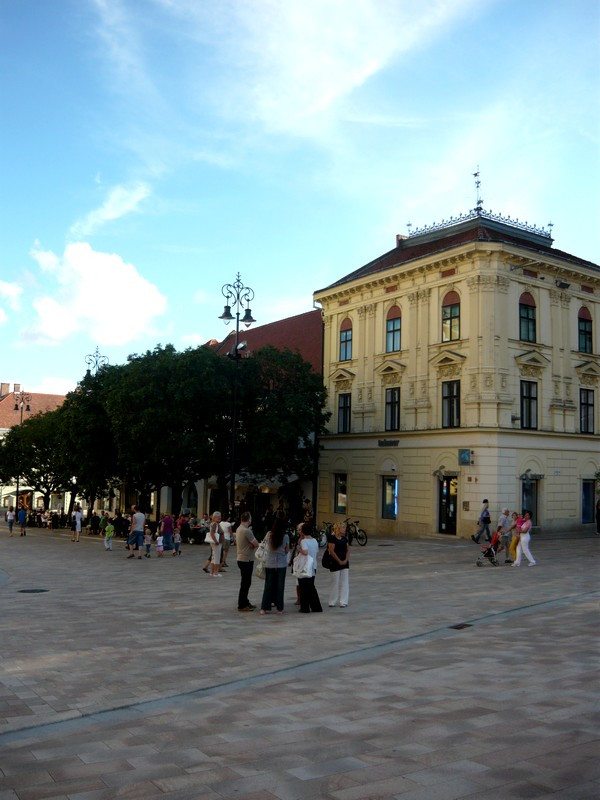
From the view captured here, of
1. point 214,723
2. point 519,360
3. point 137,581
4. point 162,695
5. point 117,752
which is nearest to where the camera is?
point 117,752

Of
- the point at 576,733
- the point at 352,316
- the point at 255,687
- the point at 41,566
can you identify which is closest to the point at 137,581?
the point at 41,566

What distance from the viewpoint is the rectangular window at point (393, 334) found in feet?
128

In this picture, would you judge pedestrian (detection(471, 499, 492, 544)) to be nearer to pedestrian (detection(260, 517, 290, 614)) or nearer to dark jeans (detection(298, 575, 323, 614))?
dark jeans (detection(298, 575, 323, 614))

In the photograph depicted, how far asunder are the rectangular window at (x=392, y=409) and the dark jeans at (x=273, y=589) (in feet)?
80.5

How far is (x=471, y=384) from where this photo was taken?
34438 millimetres

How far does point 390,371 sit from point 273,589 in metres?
25.6

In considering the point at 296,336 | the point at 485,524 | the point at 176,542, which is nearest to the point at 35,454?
the point at 296,336

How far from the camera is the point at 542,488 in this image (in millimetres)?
35406

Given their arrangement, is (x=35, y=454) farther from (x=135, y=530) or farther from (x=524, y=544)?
(x=524, y=544)

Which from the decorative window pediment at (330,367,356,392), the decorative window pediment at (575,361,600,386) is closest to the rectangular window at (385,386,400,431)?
the decorative window pediment at (330,367,356,392)

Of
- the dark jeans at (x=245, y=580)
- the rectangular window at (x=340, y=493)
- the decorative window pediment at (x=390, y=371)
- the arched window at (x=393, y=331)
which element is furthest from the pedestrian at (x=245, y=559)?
the rectangular window at (x=340, y=493)

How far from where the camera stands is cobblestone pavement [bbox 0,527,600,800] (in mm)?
5691

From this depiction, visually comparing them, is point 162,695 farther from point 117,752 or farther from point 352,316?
point 352,316

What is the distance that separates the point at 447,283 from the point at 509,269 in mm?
2949
